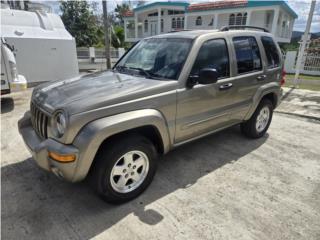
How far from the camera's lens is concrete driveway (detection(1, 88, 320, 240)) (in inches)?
91.4

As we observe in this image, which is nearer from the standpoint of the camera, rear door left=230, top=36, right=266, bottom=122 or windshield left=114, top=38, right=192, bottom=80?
windshield left=114, top=38, right=192, bottom=80

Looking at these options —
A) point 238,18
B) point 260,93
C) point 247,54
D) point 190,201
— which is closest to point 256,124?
point 260,93

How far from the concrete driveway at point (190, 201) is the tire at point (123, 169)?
160mm

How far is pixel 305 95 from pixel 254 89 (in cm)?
527

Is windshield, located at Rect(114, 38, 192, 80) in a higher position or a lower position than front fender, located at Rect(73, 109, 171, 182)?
higher

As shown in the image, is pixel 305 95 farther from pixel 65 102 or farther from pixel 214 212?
pixel 65 102

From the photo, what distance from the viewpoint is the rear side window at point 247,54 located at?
→ 356 centimetres

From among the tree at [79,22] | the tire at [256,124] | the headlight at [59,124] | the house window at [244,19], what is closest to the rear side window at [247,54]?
the tire at [256,124]

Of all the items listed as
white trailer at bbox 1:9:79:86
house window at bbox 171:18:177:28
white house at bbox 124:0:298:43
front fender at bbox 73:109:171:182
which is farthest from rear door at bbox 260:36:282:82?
house window at bbox 171:18:177:28

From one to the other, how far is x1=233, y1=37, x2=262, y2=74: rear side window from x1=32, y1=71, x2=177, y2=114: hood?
4.54ft

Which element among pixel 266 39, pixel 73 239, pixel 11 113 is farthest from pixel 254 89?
pixel 11 113

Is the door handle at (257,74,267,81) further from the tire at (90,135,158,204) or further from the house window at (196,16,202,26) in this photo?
the house window at (196,16,202,26)

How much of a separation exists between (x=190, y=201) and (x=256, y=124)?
2.31 meters

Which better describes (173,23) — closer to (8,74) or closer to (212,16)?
(212,16)
